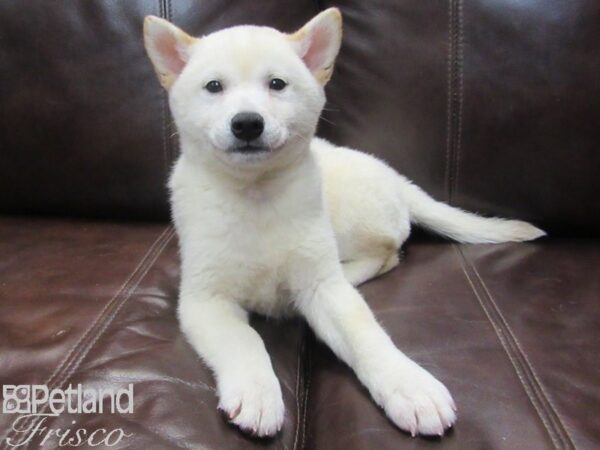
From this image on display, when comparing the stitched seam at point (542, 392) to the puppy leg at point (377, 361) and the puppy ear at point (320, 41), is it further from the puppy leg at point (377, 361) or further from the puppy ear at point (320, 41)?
the puppy ear at point (320, 41)

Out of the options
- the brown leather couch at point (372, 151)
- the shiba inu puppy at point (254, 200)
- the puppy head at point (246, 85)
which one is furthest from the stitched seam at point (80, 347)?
the puppy head at point (246, 85)

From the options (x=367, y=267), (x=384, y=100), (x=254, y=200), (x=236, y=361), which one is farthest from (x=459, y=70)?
(x=236, y=361)

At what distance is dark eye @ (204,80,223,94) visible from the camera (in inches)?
38.4

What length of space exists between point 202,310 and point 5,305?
344 mm

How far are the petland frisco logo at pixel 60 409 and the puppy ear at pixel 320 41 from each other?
24.6 inches

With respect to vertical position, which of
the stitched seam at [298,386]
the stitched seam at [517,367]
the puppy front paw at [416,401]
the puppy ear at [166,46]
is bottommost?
the stitched seam at [298,386]

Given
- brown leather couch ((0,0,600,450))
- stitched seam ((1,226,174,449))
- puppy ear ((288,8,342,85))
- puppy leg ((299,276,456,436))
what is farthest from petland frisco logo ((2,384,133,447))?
puppy ear ((288,8,342,85))

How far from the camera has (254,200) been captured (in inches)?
41.0

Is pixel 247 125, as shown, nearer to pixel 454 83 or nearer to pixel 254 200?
pixel 254 200

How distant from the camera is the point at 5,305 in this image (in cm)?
102

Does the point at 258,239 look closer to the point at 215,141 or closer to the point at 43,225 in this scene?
the point at 215,141

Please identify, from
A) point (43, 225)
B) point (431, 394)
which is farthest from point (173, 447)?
point (43, 225)

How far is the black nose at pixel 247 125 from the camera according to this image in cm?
89

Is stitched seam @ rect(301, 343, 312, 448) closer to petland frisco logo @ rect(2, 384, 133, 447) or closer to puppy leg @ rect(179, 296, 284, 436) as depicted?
puppy leg @ rect(179, 296, 284, 436)
